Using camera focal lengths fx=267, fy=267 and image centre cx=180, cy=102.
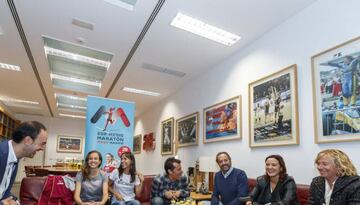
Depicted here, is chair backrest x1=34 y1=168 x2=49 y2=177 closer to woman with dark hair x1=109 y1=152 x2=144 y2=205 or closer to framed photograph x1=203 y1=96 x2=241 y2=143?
A: woman with dark hair x1=109 y1=152 x2=144 y2=205

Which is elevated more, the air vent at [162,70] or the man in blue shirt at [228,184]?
the air vent at [162,70]

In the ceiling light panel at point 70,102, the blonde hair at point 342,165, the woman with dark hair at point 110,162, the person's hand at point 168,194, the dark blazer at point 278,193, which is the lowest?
the person's hand at point 168,194

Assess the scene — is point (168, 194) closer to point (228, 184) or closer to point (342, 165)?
point (228, 184)

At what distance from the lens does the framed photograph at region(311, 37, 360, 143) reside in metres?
2.67

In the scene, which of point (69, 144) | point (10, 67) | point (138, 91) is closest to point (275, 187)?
point (138, 91)

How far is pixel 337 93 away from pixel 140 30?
2750 mm

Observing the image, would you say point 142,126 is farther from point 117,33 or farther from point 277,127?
point 277,127

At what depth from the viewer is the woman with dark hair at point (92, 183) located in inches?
134

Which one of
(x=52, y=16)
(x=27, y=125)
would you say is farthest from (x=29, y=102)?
(x=27, y=125)

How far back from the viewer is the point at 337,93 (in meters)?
2.83

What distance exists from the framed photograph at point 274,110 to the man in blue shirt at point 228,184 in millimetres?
601

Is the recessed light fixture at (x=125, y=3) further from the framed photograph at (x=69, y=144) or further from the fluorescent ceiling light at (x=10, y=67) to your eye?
the framed photograph at (x=69, y=144)

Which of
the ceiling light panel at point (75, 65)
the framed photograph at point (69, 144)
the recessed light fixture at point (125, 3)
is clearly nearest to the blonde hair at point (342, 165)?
the recessed light fixture at point (125, 3)

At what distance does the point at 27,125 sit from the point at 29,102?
863cm
